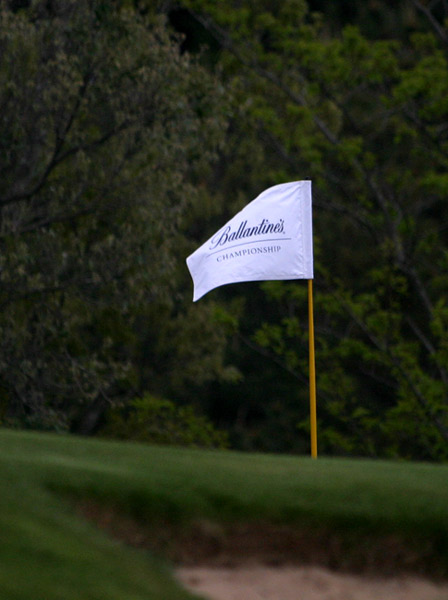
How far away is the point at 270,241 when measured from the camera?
36.5 feet

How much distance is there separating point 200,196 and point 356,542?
56.6ft

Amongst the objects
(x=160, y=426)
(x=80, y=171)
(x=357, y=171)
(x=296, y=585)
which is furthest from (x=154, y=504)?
(x=357, y=171)

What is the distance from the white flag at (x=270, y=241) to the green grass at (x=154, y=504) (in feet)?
13.6

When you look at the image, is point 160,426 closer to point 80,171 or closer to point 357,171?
point 80,171

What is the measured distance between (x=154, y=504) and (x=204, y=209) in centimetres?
1756

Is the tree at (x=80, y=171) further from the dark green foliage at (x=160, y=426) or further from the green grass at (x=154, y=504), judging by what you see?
the green grass at (x=154, y=504)

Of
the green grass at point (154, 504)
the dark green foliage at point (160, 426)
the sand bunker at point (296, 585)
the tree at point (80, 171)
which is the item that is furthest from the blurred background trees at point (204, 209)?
the sand bunker at point (296, 585)

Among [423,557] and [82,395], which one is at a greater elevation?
[82,395]

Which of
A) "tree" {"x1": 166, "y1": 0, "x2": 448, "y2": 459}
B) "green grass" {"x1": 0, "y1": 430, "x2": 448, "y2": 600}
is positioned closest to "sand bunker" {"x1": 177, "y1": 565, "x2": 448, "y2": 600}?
"green grass" {"x1": 0, "y1": 430, "x2": 448, "y2": 600}

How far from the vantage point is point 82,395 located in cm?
1741

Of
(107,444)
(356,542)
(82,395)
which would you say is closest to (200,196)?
(82,395)

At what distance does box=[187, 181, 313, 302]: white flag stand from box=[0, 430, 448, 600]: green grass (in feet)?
13.6

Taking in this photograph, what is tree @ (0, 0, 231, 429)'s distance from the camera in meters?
16.8

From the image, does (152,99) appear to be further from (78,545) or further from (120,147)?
(78,545)
